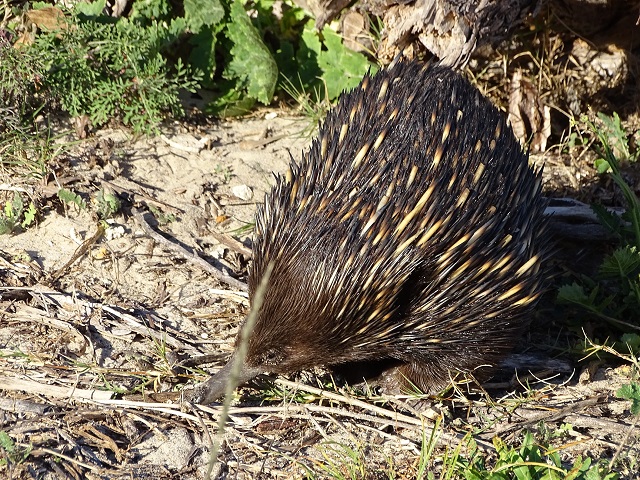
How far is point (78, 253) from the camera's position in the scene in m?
4.05

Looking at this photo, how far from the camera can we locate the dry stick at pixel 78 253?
3.90 metres

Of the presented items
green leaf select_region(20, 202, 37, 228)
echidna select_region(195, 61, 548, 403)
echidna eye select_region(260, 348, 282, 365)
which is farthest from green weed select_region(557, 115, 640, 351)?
green leaf select_region(20, 202, 37, 228)

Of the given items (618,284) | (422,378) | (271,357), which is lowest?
(422,378)

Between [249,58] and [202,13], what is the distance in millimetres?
380

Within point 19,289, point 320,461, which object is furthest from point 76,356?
point 320,461

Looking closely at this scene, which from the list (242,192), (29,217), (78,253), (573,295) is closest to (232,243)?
(242,192)

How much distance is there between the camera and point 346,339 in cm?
303

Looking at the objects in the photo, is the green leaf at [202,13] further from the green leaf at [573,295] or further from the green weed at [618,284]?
the green leaf at [573,295]

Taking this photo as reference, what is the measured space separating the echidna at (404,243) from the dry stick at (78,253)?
1.23 metres

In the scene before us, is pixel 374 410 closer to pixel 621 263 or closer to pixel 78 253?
pixel 621 263

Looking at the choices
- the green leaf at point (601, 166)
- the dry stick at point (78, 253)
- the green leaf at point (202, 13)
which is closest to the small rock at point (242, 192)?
the dry stick at point (78, 253)

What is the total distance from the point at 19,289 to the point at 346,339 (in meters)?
1.65

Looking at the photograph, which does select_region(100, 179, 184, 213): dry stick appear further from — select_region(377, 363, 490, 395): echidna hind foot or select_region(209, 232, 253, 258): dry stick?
select_region(377, 363, 490, 395): echidna hind foot

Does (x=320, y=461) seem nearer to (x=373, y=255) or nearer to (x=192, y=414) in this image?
(x=192, y=414)
